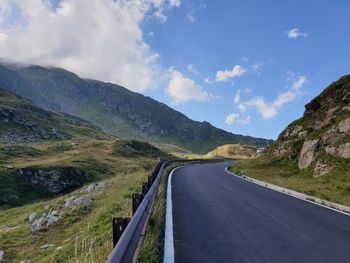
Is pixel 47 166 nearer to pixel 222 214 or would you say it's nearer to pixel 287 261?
pixel 222 214

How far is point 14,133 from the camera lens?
11081cm

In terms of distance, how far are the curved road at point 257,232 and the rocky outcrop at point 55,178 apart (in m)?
33.3

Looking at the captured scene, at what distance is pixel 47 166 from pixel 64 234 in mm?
36264

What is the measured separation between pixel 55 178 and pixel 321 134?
30.3 m

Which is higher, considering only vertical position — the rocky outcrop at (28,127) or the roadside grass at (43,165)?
the rocky outcrop at (28,127)

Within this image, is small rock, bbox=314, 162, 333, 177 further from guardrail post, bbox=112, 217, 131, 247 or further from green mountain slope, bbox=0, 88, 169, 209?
green mountain slope, bbox=0, 88, 169, 209

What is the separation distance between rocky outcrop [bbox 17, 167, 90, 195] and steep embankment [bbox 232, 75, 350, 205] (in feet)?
67.5

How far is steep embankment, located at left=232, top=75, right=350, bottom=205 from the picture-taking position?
26.0 m

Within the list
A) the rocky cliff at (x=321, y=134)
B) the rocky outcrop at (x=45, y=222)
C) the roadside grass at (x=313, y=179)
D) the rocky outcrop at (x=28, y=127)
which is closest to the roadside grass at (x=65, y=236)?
the rocky outcrop at (x=45, y=222)

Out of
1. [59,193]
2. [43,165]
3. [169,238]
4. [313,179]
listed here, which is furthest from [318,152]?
[43,165]

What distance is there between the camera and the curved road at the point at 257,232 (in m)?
8.46

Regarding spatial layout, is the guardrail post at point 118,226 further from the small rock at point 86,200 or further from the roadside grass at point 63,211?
the small rock at point 86,200

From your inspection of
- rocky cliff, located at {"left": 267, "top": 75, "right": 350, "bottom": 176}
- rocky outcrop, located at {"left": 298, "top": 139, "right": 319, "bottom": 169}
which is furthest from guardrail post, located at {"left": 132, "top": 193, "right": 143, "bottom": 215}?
rocky outcrop, located at {"left": 298, "top": 139, "right": 319, "bottom": 169}

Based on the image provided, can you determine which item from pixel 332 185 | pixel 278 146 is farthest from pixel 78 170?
pixel 332 185
